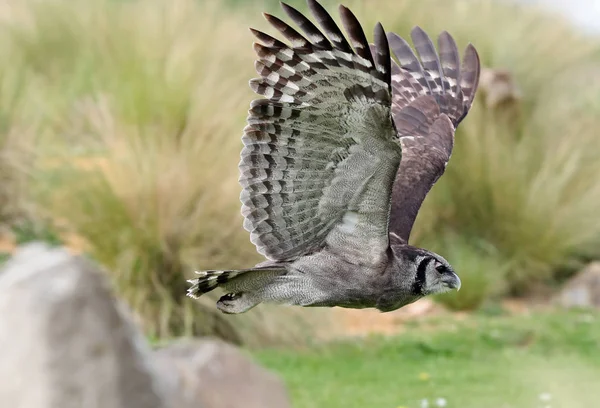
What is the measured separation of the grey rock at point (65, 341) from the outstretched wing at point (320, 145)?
1261mm

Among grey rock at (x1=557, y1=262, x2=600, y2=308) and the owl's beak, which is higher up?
the owl's beak

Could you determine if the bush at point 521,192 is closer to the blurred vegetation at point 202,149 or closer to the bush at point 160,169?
the blurred vegetation at point 202,149

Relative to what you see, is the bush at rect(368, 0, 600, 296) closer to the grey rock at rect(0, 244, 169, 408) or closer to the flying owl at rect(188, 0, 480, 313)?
the flying owl at rect(188, 0, 480, 313)

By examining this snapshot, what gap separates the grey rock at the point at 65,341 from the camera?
10.3 ft

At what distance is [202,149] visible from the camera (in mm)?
9406

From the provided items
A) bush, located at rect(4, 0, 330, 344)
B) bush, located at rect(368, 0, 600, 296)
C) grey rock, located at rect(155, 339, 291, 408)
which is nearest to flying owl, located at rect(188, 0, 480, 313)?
grey rock, located at rect(155, 339, 291, 408)

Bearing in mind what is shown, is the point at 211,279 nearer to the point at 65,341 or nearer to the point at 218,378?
the point at 218,378

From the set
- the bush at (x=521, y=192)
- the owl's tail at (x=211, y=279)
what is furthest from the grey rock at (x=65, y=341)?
the bush at (x=521, y=192)

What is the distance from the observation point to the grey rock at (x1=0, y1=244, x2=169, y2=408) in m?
3.14

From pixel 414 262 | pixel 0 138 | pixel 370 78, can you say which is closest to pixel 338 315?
pixel 0 138

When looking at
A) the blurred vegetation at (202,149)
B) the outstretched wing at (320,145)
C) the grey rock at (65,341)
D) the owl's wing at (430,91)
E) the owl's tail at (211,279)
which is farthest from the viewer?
the blurred vegetation at (202,149)

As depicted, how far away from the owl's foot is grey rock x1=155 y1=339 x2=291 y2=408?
0.36m

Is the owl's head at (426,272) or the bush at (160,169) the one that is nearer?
the owl's head at (426,272)

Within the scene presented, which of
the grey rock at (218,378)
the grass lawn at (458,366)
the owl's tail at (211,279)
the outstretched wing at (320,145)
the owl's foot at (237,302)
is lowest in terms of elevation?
the grass lawn at (458,366)
